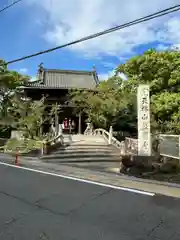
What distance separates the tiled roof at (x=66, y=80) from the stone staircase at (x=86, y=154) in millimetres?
12099

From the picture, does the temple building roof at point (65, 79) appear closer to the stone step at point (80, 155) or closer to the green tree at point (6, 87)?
the green tree at point (6, 87)

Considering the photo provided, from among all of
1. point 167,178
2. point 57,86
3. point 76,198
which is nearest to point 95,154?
point 167,178

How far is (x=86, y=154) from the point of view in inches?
758

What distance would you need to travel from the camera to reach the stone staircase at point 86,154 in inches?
673

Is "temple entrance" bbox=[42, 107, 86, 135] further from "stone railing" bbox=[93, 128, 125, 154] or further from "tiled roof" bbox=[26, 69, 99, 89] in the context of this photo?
"stone railing" bbox=[93, 128, 125, 154]

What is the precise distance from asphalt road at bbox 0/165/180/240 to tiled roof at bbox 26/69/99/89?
25872mm

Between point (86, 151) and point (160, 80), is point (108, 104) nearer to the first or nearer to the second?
point (160, 80)

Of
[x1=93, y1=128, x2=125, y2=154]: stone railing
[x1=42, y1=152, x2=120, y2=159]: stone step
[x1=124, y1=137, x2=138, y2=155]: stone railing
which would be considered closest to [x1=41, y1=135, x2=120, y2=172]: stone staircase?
[x1=42, y1=152, x2=120, y2=159]: stone step

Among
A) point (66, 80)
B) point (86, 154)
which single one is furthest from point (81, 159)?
point (66, 80)

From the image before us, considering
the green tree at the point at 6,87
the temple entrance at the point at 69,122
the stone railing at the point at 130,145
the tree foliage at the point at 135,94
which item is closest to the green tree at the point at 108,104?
the tree foliage at the point at 135,94

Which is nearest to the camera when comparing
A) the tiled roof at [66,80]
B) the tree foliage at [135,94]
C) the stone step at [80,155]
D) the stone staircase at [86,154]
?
the stone staircase at [86,154]

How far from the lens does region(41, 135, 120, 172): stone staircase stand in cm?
1709

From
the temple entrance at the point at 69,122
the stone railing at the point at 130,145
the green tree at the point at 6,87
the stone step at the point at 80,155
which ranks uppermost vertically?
the green tree at the point at 6,87

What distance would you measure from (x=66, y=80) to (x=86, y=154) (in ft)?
66.3
